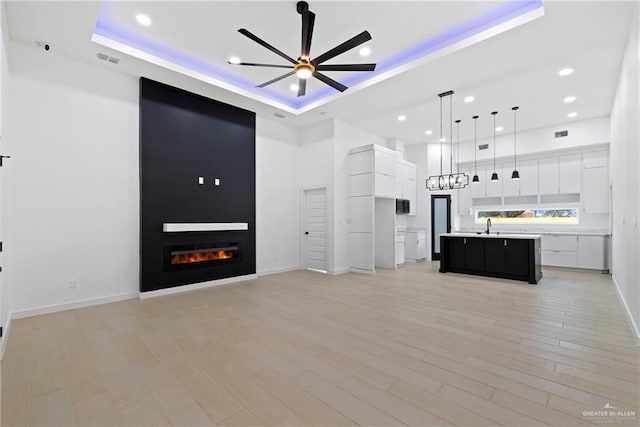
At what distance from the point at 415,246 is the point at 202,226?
6035 mm

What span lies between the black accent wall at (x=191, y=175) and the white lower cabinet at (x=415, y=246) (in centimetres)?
477

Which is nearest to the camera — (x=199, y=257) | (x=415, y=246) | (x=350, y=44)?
(x=350, y=44)

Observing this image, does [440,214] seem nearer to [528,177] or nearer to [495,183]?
[495,183]

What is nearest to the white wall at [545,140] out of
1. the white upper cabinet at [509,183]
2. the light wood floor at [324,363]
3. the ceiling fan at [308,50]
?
the white upper cabinet at [509,183]

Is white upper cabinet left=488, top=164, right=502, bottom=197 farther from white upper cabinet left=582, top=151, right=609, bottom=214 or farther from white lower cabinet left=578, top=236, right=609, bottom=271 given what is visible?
white lower cabinet left=578, top=236, right=609, bottom=271

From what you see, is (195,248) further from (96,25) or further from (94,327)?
(96,25)

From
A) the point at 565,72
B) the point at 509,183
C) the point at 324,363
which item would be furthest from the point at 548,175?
the point at 324,363

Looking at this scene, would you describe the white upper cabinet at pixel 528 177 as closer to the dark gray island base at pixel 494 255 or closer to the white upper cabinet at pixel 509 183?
the white upper cabinet at pixel 509 183

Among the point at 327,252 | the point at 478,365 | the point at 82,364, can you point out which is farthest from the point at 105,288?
the point at 478,365

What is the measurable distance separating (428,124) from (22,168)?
25.8 feet

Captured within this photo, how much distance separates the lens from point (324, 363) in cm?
260

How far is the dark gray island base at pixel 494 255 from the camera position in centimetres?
583

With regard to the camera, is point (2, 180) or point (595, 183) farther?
point (595, 183)

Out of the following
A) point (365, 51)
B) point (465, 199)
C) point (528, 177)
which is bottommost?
point (465, 199)
